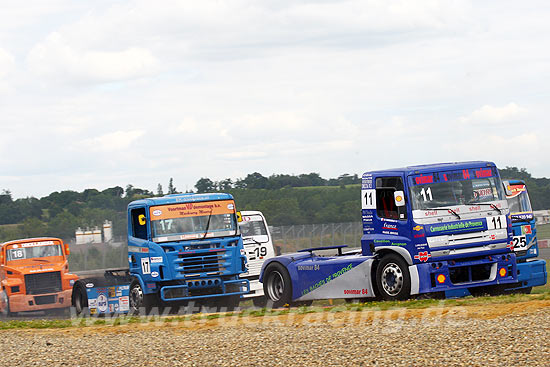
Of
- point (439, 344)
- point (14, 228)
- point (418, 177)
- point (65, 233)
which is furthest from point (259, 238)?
point (14, 228)

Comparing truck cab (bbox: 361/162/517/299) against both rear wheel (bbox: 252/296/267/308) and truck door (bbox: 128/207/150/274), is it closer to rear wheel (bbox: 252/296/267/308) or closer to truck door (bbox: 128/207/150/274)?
rear wheel (bbox: 252/296/267/308)

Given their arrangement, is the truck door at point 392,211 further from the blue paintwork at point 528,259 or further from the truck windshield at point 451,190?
the blue paintwork at point 528,259

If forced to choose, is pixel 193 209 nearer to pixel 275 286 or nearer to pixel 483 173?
pixel 275 286

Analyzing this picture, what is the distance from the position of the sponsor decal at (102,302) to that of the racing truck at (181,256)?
0.08 feet

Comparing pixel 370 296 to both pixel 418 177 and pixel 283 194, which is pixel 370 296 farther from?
pixel 283 194

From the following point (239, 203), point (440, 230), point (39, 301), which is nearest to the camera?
point (440, 230)

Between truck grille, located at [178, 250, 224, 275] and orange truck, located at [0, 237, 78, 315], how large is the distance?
22.6ft

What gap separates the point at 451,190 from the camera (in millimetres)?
16078

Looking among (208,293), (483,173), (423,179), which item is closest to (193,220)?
A: (208,293)

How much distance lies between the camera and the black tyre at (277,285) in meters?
18.2

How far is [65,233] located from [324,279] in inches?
2124

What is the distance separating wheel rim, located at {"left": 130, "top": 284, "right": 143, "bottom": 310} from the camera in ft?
64.7

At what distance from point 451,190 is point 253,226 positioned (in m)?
7.59

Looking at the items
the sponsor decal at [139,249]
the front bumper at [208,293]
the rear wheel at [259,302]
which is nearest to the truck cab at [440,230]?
the front bumper at [208,293]
